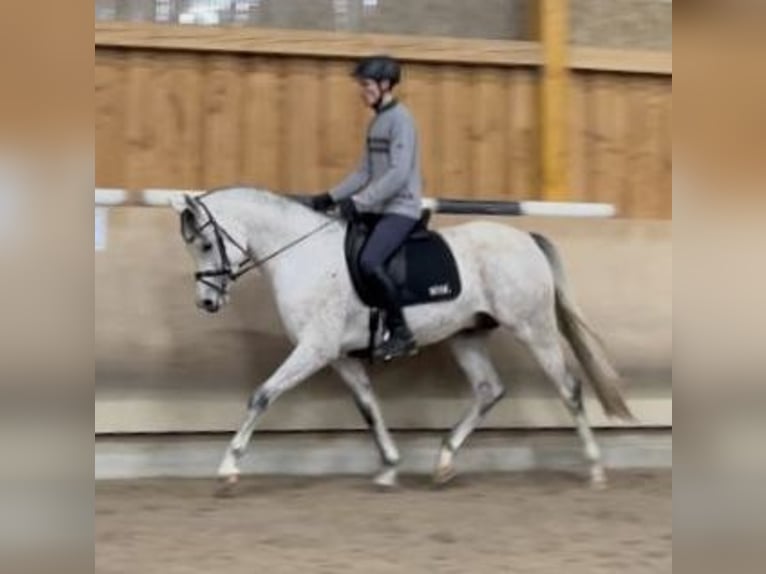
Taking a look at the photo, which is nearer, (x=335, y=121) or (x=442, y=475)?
(x=442, y=475)

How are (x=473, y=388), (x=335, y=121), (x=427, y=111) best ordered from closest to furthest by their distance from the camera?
(x=473, y=388) < (x=335, y=121) < (x=427, y=111)

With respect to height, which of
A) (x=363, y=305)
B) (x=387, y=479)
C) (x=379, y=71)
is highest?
(x=379, y=71)

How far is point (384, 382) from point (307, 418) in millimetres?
523

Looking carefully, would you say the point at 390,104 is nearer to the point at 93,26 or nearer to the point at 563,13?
the point at 563,13

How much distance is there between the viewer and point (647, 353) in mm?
7922

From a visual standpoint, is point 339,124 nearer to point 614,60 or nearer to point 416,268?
point 416,268

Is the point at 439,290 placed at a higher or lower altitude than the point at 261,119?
lower

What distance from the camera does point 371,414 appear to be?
7.16 m

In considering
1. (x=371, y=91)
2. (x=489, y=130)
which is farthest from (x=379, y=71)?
(x=489, y=130)

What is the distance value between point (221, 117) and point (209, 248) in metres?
1.44

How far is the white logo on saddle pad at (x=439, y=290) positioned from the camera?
23.1 ft

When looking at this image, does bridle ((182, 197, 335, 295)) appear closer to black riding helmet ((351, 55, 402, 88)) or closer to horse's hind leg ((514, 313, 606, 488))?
black riding helmet ((351, 55, 402, 88))

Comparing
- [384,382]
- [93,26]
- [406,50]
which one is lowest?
[384,382]

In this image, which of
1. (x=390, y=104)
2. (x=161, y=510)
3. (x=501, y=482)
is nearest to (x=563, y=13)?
(x=390, y=104)
